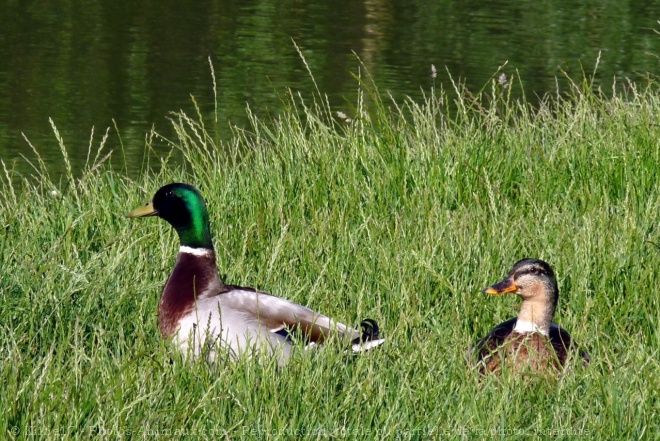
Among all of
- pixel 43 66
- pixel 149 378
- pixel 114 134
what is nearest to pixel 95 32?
pixel 43 66

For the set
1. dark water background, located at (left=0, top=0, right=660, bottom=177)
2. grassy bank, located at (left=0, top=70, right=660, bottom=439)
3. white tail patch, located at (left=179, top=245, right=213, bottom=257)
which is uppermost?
white tail patch, located at (left=179, top=245, right=213, bottom=257)

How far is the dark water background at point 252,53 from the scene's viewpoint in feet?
32.5

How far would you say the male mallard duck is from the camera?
356 cm

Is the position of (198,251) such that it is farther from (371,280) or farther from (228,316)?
(371,280)

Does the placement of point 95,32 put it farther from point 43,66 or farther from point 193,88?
point 193,88

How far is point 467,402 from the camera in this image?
324 cm

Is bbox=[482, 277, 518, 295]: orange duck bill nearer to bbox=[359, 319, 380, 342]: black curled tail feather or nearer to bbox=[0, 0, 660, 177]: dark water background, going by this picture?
bbox=[359, 319, 380, 342]: black curled tail feather

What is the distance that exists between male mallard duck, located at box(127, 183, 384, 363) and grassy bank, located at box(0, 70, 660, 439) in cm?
10

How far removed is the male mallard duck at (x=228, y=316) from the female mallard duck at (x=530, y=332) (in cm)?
40

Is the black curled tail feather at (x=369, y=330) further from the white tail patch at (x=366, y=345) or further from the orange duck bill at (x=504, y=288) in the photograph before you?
the orange duck bill at (x=504, y=288)

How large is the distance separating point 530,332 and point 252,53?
930 cm

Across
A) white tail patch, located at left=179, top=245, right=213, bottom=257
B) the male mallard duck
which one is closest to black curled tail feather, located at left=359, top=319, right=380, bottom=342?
the male mallard duck

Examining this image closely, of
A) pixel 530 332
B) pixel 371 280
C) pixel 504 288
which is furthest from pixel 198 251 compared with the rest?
pixel 530 332

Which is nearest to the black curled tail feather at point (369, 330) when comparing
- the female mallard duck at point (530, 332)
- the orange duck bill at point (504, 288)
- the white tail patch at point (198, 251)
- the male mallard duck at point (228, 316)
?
the male mallard duck at point (228, 316)
